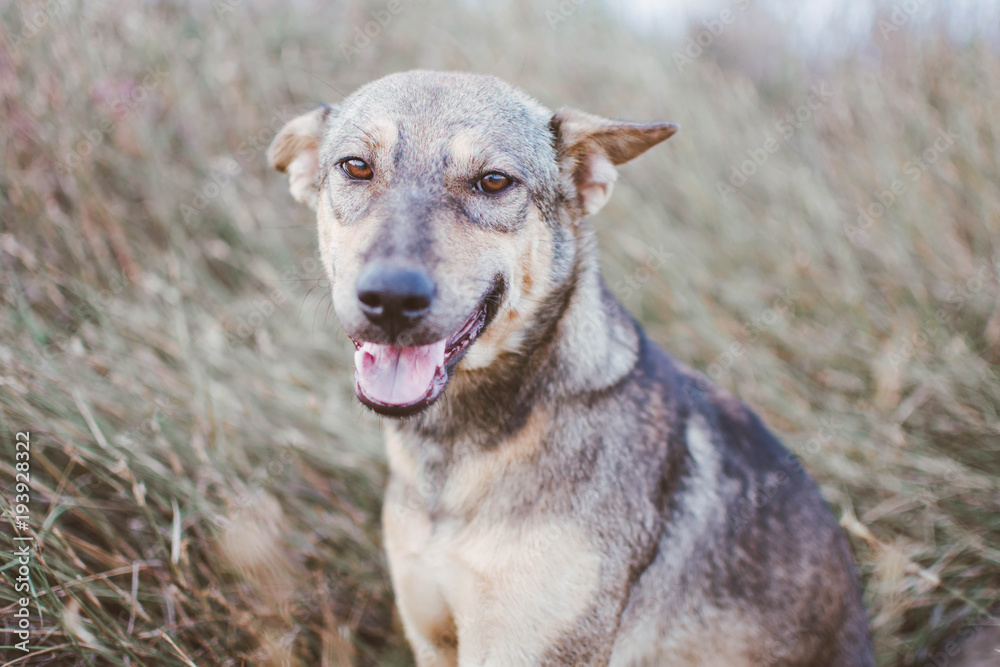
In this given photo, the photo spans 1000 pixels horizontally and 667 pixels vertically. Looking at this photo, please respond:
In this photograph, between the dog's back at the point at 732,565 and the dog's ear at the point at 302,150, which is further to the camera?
the dog's ear at the point at 302,150

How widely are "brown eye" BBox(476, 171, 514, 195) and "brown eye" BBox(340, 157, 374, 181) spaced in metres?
0.38

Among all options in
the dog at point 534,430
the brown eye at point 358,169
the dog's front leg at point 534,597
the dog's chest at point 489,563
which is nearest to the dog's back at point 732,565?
the dog at point 534,430

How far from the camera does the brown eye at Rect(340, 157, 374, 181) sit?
85.0 inches

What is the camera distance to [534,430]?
2143 millimetres

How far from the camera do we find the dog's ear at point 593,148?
2.22m

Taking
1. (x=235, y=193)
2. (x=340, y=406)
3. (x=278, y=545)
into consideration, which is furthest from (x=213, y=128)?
(x=278, y=545)

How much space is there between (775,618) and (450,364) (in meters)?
1.55

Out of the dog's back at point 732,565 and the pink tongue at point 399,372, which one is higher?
the pink tongue at point 399,372

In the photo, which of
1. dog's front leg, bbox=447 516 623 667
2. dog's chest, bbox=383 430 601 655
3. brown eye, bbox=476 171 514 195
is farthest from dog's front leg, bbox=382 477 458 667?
brown eye, bbox=476 171 514 195

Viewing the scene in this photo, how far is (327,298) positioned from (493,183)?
2219mm

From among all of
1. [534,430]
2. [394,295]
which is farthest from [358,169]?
[534,430]

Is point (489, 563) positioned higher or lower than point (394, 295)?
lower

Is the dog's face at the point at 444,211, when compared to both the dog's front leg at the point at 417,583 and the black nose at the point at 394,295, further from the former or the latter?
the dog's front leg at the point at 417,583

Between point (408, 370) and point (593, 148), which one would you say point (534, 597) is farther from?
point (593, 148)
